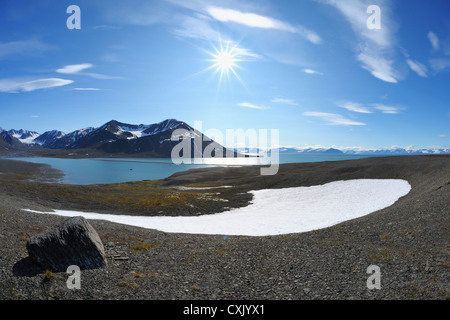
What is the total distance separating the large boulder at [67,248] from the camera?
43.5 feet

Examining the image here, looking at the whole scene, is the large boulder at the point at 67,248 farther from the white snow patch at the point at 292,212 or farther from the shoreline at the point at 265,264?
the white snow patch at the point at 292,212

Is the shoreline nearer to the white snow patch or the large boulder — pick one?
the large boulder

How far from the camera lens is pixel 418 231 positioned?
18469 mm

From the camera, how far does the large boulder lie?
1325cm

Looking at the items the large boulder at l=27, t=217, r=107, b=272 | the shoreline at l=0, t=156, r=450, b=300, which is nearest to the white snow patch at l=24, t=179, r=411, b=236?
the shoreline at l=0, t=156, r=450, b=300

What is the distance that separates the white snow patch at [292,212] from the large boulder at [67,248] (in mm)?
15508

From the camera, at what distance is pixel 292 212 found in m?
39.9

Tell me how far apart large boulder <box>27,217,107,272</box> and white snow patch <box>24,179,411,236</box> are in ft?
50.9

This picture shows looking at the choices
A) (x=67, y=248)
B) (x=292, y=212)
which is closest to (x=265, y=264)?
(x=67, y=248)

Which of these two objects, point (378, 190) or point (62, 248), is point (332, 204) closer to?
point (378, 190)

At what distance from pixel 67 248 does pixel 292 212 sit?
33181 millimetres

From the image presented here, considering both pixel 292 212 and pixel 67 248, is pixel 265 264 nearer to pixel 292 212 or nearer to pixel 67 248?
pixel 67 248
